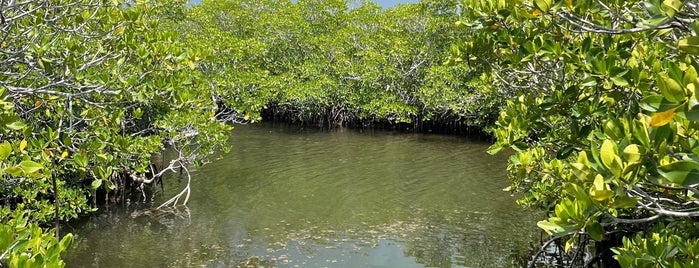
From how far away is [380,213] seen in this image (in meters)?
8.96

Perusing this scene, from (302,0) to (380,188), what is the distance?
17.7m

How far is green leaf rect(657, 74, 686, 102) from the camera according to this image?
1.45 meters

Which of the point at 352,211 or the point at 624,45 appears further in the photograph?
the point at 352,211

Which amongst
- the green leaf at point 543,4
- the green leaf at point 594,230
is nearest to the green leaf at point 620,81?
the green leaf at point 543,4

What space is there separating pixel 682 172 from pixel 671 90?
0.24m

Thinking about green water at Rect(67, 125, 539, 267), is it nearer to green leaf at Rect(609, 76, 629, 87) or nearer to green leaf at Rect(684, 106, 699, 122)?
green leaf at Rect(609, 76, 629, 87)

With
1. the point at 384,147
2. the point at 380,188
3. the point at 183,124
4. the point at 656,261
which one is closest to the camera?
the point at 656,261

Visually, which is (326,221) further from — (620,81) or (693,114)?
(693,114)

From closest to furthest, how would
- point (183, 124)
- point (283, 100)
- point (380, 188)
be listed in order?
point (183, 124) → point (380, 188) → point (283, 100)

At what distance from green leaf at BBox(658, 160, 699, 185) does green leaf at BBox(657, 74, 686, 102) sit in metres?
0.18

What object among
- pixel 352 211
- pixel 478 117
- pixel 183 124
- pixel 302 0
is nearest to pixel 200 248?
pixel 183 124

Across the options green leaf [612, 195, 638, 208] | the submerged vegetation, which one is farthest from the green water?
green leaf [612, 195, 638, 208]

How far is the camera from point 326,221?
27.8 feet

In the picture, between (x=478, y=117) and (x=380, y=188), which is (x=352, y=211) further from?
(x=478, y=117)
